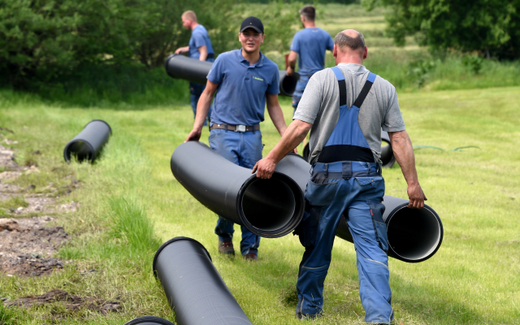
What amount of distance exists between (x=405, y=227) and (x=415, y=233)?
11 cm

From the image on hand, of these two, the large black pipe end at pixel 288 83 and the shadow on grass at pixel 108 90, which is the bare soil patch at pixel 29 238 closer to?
the large black pipe end at pixel 288 83

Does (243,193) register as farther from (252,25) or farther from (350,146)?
(252,25)

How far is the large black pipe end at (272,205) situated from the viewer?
3.70 m

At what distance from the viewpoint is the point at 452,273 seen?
16.2 ft

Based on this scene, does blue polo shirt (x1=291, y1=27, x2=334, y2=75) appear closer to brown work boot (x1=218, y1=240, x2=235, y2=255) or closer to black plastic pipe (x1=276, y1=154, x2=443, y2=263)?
brown work boot (x1=218, y1=240, x2=235, y2=255)

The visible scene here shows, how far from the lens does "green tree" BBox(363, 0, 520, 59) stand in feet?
75.4

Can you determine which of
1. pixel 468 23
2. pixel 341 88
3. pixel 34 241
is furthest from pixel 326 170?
pixel 468 23

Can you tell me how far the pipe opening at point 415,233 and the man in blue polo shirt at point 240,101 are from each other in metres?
1.43

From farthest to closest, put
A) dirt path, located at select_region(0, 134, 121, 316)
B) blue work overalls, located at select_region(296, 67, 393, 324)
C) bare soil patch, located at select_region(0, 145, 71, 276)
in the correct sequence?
bare soil patch, located at select_region(0, 145, 71, 276) → dirt path, located at select_region(0, 134, 121, 316) → blue work overalls, located at select_region(296, 67, 393, 324)

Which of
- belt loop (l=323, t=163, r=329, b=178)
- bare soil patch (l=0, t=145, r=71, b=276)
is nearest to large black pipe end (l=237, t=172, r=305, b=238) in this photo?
belt loop (l=323, t=163, r=329, b=178)

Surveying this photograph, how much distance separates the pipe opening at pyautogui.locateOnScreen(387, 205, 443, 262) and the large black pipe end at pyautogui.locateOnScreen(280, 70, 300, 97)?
Answer: 20.5ft

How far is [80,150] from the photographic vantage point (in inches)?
354

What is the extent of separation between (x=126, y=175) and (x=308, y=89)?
480 cm

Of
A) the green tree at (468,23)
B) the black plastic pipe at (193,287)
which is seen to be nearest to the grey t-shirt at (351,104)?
the black plastic pipe at (193,287)
